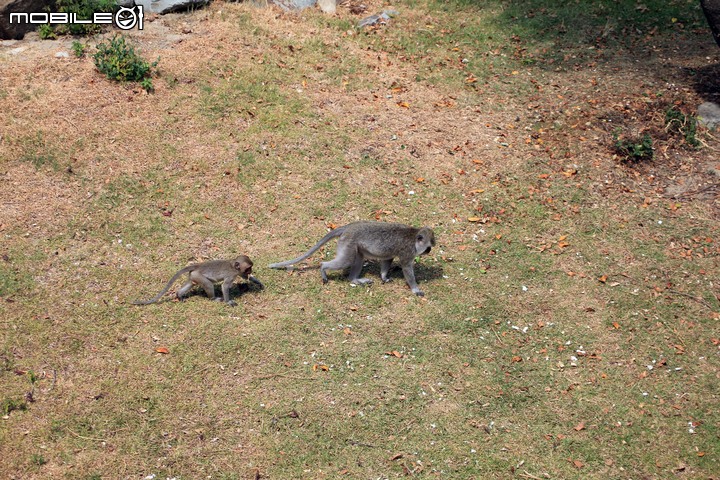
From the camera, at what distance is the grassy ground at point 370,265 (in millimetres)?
7891

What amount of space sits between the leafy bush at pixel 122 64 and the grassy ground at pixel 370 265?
30 centimetres

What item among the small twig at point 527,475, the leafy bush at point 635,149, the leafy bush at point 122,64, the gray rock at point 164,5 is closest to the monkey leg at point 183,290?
the small twig at point 527,475

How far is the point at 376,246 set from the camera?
9.73 m

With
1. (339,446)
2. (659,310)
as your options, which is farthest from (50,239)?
(659,310)

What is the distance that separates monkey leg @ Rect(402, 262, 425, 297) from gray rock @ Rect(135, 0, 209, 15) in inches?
367

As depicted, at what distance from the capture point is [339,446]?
25.5 feet

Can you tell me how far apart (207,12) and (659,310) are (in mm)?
11508

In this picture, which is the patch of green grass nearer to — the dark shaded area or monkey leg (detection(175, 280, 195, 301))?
monkey leg (detection(175, 280, 195, 301))

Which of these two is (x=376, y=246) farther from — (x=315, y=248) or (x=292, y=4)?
(x=292, y=4)

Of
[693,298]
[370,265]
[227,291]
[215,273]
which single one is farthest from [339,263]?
[693,298]

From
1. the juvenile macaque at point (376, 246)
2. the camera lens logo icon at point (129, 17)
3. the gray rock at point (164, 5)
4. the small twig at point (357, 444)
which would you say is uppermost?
the gray rock at point (164, 5)

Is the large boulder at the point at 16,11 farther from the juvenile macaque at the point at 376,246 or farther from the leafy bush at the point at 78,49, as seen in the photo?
the juvenile macaque at the point at 376,246

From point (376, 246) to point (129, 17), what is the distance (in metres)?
8.90

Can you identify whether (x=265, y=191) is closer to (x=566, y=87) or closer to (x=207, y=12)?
(x=207, y=12)
